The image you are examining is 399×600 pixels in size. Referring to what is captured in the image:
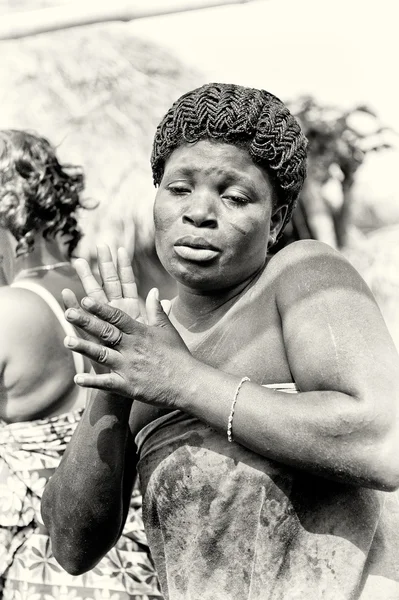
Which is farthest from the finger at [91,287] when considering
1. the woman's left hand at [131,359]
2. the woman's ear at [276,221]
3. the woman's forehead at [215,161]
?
the woman's ear at [276,221]

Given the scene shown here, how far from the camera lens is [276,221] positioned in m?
2.29

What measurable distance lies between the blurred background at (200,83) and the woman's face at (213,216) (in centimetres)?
206

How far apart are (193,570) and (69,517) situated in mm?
388

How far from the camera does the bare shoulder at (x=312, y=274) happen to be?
78.2 inches

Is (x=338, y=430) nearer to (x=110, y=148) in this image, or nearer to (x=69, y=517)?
(x=69, y=517)

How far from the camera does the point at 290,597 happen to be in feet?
6.40

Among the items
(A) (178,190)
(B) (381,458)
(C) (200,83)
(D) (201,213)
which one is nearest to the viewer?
(B) (381,458)

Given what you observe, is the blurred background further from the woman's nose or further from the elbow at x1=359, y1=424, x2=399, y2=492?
the elbow at x1=359, y1=424, x2=399, y2=492

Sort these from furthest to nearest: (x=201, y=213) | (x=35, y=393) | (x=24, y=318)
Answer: (x=35, y=393), (x=24, y=318), (x=201, y=213)

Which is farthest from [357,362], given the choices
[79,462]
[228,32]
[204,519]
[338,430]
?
[228,32]

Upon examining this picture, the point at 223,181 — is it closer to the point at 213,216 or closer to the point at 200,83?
the point at 213,216

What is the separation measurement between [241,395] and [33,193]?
287 cm

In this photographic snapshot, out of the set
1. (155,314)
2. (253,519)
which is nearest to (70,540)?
(253,519)

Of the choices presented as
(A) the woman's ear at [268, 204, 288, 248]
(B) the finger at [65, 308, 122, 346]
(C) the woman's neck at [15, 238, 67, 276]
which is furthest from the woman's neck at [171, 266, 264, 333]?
(C) the woman's neck at [15, 238, 67, 276]
